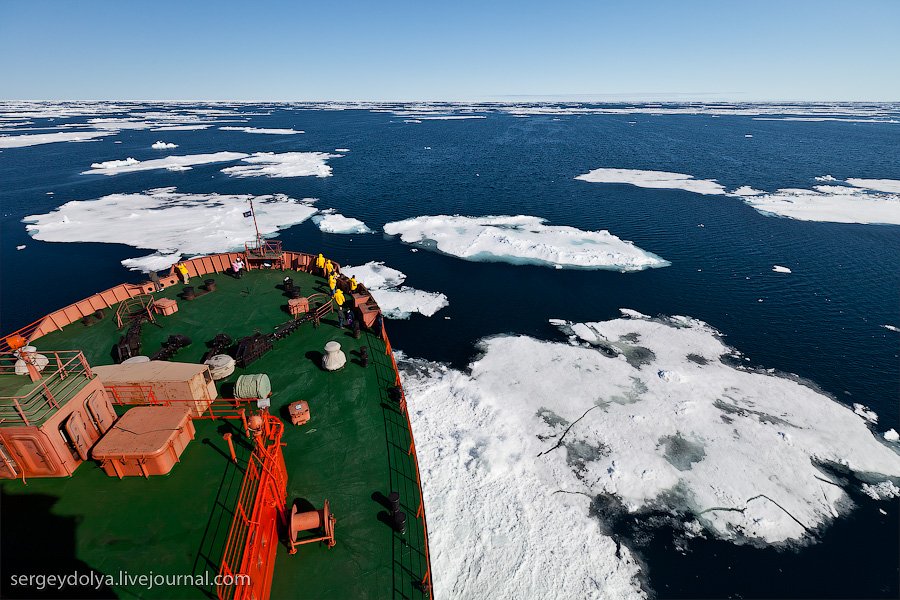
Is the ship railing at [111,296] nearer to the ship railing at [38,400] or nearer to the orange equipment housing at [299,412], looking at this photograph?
the ship railing at [38,400]

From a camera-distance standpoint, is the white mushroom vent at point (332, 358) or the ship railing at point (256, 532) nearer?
the ship railing at point (256, 532)

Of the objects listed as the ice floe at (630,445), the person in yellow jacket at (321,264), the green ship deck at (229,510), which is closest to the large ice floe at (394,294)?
the person in yellow jacket at (321,264)

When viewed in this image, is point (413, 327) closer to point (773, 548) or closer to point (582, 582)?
point (582, 582)

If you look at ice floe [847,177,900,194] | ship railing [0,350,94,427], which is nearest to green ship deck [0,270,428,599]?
ship railing [0,350,94,427]

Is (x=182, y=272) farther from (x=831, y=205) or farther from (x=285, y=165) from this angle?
(x=831, y=205)

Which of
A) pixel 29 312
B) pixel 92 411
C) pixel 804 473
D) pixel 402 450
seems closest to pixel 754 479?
pixel 804 473

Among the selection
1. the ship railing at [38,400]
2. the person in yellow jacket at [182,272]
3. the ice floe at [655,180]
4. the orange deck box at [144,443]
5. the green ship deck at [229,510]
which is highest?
the ship railing at [38,400]

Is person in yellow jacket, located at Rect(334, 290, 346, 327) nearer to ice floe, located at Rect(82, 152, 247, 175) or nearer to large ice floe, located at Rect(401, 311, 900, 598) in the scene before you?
large ice floe, located at Rect(401, 311, 900, 598)
